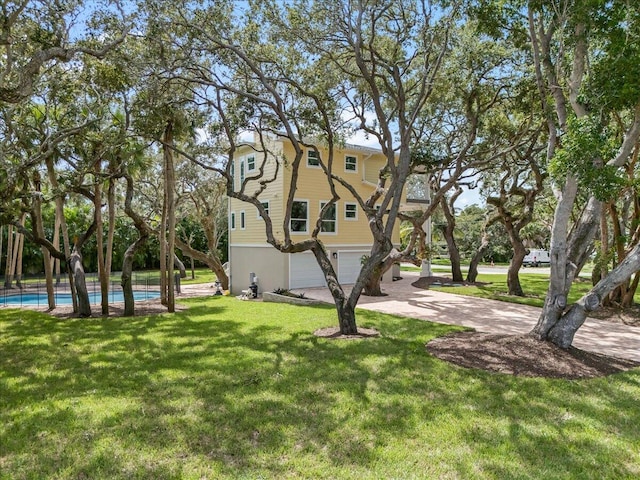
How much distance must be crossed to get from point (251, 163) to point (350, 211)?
5.36m

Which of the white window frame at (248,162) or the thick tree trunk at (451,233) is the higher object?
the white window frame at (248,162)

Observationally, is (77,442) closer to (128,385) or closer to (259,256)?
(128,385)

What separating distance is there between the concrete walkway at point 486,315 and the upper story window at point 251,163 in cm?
637

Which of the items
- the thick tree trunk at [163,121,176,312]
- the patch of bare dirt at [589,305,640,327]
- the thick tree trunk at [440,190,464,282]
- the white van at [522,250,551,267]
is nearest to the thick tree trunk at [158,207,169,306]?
the thick tree trunk at [163,121,176,312]

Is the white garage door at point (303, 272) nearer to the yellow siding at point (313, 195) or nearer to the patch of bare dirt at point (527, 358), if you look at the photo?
the yellow siding at point (313, 195)

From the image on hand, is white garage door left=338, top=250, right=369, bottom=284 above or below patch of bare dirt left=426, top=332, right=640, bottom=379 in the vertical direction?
above

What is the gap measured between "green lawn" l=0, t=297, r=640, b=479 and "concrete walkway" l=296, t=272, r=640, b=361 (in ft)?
8.22

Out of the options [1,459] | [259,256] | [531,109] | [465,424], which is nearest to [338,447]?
[465,424]

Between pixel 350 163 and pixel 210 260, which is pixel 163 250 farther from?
pixel 350 163

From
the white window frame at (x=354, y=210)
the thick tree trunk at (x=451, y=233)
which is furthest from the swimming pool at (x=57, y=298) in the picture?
the thick tree trunk at (x=451, y=233)

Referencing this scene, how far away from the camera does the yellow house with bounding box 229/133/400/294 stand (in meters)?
19.5

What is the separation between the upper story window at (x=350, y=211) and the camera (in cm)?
2147

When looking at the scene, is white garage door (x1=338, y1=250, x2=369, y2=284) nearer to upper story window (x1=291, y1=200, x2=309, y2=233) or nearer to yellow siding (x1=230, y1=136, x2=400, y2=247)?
yellow siding (x1=230, y1=136, x2=400, y2=247)

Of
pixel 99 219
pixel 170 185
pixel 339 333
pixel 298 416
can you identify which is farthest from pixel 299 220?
pixel 298 416
